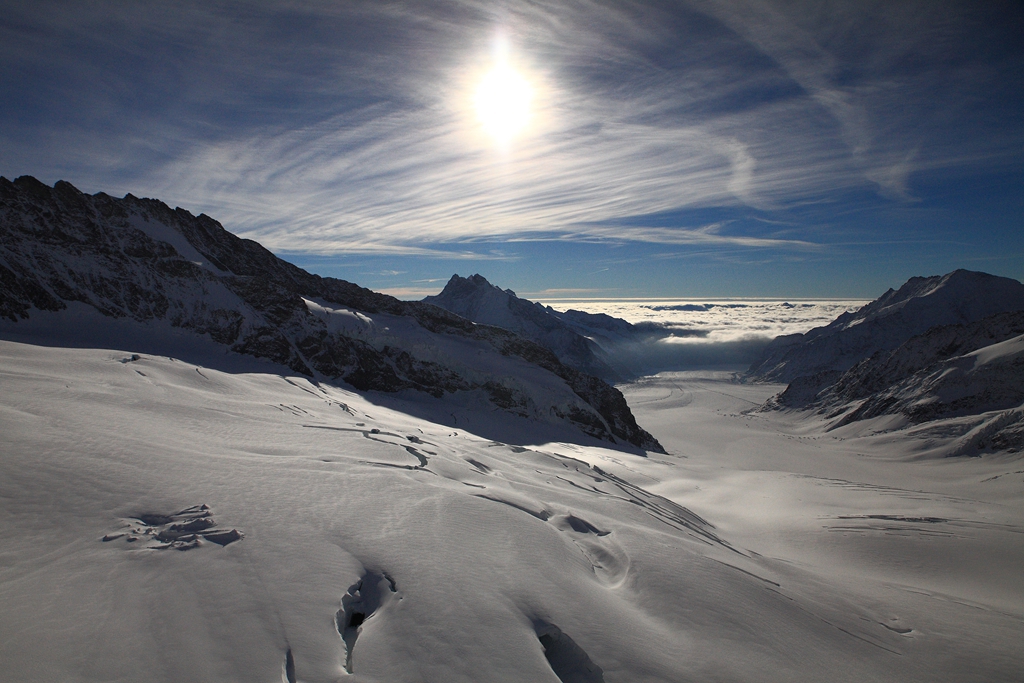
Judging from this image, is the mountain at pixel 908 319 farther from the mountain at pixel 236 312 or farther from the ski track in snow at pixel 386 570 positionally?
the ski track in snow at pixel 386 570

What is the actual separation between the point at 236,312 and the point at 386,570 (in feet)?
113

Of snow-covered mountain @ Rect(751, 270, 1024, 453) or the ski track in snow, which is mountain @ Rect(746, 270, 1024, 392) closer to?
snow-covered mountain @ Rect(751, 270, 1024, 453)

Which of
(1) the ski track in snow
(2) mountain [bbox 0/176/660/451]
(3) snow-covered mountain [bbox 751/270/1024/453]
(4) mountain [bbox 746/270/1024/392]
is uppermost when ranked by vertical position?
(4) mountain [bbox 746/270/1024/392]

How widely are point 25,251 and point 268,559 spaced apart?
36514mm

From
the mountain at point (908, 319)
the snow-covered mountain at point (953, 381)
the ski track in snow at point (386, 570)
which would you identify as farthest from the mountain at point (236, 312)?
the mountain at point (908, 319)

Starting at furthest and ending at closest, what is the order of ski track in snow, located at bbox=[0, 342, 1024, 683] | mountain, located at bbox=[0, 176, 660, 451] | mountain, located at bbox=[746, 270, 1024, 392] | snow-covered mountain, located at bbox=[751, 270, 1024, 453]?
mountain, located at bbox=[746, 270, 1024, 392] → snow-covered mountain, located at bbox=[751, 270, 1024, 453] → mountain, located at bbox=[0, 176, 660, 451] → ski track in snow, located at bbox=[0, 342, 1024, 683]

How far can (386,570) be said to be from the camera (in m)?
7.25

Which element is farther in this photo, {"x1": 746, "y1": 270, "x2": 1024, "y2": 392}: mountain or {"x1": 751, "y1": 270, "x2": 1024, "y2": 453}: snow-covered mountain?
{"x1": 746, "y1": 270, "x2": 1024, "y2": 392}: mountain

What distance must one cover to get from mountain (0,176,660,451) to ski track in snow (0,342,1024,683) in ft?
44.8

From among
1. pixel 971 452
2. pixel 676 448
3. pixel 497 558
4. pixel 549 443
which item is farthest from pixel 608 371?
pixel 497 558

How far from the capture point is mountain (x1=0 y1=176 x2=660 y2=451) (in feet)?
95.8

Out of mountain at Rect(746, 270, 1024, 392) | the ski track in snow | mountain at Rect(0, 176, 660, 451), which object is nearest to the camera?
the ski track in snow

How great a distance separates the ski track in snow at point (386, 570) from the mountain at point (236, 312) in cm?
1366

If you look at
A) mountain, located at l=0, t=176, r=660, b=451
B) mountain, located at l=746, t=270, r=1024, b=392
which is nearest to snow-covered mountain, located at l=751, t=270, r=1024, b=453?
mountain, located at l=746, t=270, r=1024, b=392
